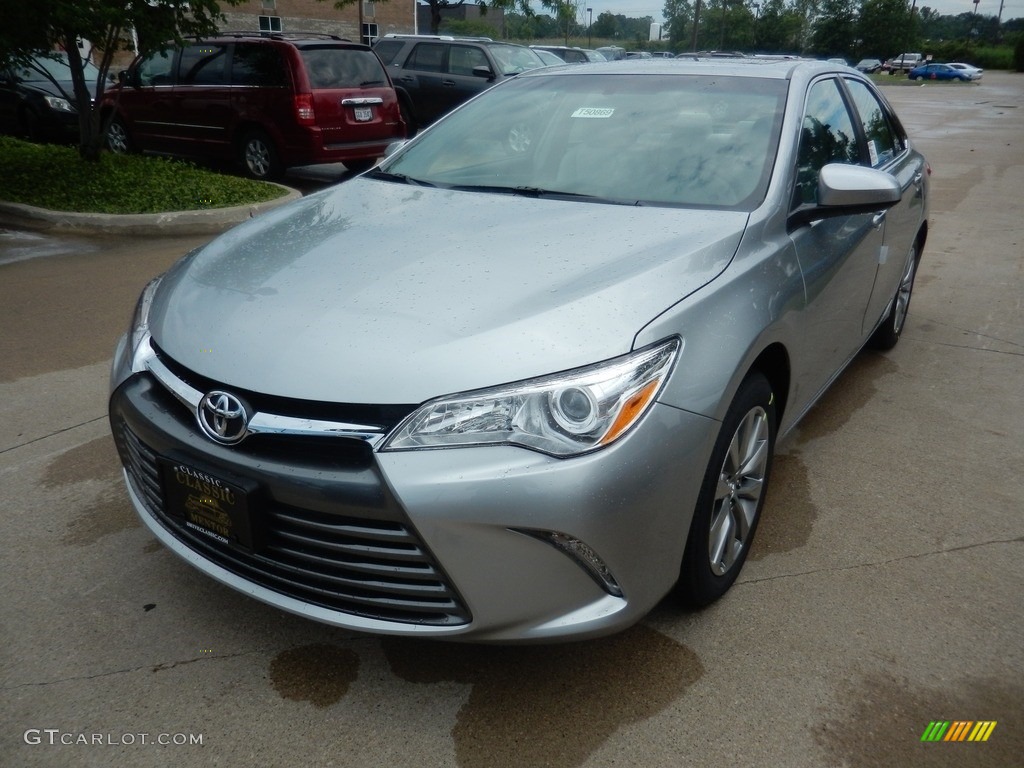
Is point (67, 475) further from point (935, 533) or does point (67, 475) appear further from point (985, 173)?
point (985, 173)

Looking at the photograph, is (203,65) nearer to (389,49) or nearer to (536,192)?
(389,49)

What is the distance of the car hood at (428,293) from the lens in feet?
6.52

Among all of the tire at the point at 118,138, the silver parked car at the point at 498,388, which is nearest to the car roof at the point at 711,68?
the silver parked car at the point at 498,388

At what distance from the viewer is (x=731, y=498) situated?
249 centimetres

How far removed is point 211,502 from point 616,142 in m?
1.96

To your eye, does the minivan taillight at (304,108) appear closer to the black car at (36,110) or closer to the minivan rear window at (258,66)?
the minivan rear window at (258,66)

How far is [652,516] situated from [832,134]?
2180 mm

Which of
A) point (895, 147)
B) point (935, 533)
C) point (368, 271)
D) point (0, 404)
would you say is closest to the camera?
point (368, 271)

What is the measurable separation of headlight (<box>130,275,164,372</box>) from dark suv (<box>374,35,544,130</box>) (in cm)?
1057

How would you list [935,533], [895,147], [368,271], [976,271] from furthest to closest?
[976,271] < [895,147] < [935,533] < [368,271]

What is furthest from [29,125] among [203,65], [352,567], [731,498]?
[731,498]

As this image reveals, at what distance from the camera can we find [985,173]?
12.2 metres

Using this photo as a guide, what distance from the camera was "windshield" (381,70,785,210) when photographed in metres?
2.94

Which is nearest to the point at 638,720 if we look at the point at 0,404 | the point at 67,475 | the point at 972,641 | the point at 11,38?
the point at 972,641
